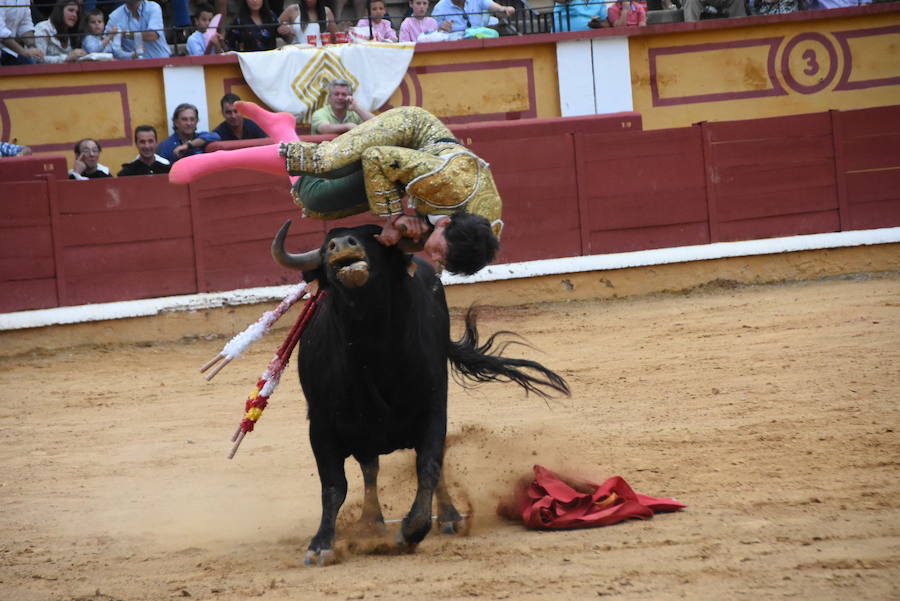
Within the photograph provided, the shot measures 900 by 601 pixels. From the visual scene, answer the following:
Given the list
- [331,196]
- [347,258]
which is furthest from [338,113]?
[347,258]

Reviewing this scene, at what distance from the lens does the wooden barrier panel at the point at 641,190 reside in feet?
29.1

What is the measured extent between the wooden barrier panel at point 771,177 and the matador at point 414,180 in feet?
19.4

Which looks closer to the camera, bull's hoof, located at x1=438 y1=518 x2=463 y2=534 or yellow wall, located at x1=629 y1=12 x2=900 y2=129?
bull's hoof, located at x1=438 y1=518 x2=463 y2=534

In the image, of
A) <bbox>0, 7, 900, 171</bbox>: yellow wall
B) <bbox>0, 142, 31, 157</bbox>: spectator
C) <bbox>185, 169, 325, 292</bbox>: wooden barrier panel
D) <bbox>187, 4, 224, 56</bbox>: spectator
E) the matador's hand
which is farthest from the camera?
<bbox>187, 4, 224, 56</bbox>: spectator

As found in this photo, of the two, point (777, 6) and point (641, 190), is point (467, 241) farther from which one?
point (777, 6)

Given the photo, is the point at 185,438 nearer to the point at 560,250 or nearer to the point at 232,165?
the point at 232,165

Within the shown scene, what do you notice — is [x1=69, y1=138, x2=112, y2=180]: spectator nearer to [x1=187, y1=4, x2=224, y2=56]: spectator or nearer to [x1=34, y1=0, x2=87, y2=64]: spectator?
[x1=34, y1=0, x2=87, y2=64]: spectator

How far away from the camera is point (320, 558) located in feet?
10.9

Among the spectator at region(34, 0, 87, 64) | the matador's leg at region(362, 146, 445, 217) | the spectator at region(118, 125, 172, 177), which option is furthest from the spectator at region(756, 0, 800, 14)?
the matador's leg at region(362, 146, 445, 217)

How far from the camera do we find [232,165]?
371cm

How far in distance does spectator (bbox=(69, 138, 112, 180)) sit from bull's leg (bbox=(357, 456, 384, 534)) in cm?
490

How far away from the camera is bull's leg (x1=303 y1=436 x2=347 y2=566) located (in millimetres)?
3330

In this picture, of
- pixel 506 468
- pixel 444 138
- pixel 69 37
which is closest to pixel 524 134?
pixel 69 37

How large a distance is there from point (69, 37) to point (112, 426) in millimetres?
4357
